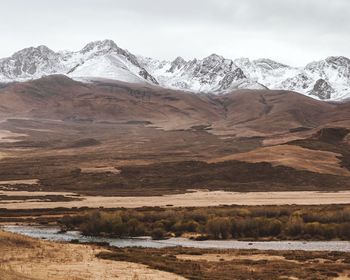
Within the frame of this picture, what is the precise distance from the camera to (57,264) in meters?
45.2

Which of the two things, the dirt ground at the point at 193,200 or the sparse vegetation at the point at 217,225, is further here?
the dirt ground at the point at 193,200

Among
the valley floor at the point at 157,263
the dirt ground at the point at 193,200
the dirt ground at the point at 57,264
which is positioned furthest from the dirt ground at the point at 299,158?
the dirt ground at the point at 57,264

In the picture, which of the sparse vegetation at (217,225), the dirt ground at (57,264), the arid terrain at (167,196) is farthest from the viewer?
the sparse vegetation at (217,225)

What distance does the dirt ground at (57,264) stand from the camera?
40.1m

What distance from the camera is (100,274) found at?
41.5 m

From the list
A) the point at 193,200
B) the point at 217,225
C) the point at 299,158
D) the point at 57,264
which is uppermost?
the point at 299,158

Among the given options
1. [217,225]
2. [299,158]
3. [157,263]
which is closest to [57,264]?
[157,263]

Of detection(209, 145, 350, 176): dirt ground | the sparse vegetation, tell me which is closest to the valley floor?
the sparse vegetation

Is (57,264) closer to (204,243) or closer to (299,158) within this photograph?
(204,243)

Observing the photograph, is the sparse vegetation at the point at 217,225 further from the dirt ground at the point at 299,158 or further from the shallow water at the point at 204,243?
the dirt ground at the point at 299,158

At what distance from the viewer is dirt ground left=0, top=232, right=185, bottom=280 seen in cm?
4009

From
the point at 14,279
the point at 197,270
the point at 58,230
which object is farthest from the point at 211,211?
the point at 14,279

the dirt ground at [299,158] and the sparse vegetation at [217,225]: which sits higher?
the dirt ground at [299,158]

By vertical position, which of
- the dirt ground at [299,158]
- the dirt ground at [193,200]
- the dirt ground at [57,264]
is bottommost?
the dirt ground at [193,200]
